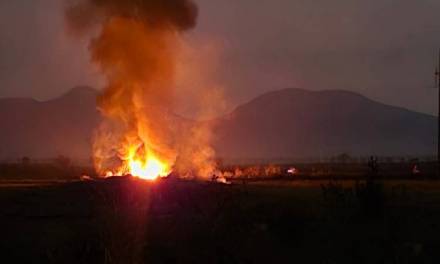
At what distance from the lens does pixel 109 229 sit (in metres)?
19.4

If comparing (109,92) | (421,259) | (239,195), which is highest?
(109,92)

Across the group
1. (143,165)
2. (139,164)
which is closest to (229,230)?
(139,164)

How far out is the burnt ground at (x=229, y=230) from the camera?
2036 cm

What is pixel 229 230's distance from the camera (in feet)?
70.8

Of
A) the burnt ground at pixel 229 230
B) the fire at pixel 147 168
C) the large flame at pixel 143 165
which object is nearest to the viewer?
the burnt ground at pixel 229 230

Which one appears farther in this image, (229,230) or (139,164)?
(139,164)

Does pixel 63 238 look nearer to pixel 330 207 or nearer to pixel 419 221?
pixel 330 207

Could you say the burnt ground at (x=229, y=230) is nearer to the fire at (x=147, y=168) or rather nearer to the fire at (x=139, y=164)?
the fire at (x=147, y=168)

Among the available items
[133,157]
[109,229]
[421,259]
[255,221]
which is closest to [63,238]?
[109,229]

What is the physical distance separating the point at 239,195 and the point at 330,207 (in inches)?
286

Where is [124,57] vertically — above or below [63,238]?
above

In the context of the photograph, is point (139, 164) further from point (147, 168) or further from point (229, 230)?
point (229, 230)

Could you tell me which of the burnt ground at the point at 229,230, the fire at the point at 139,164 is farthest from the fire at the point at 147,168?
the burnt ground at the point at 229,230

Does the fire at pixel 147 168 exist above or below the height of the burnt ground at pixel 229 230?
above
